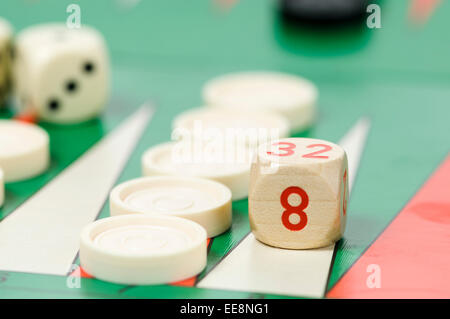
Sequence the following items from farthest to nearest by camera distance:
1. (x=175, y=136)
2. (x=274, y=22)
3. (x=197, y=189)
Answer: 1. (x=274, y=22)
2. (x=175, y=136)
3. (x=197, y=189)

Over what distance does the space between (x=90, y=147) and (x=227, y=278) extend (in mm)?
1263

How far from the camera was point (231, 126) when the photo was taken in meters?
3.23

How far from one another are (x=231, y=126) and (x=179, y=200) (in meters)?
0.83

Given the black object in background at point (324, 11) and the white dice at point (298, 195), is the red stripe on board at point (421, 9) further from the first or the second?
the white dice at point (298, 195)

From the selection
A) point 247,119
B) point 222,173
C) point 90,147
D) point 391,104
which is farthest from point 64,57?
point 391,104

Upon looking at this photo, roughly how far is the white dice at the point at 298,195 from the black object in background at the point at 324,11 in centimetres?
266

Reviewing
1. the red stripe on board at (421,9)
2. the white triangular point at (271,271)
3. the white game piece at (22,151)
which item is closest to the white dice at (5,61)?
the white game piece at (22,151)

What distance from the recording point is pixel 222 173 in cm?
265

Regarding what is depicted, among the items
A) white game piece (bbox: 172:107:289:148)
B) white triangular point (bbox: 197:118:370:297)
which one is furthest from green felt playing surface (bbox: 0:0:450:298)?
white game piece (bbox: 172:107:289:148)

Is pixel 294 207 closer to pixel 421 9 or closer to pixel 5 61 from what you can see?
pixel 5 61

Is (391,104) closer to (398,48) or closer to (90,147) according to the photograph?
(398,48)

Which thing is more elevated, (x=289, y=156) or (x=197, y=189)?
(x=289, y=156)

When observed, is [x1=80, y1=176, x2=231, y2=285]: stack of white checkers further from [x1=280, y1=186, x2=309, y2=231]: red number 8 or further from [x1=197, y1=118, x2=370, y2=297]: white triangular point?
[x1=280, y1=186, x2=309, y2=231]: red number 8

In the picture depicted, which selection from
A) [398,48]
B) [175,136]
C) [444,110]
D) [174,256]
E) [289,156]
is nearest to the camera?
[174,256]
